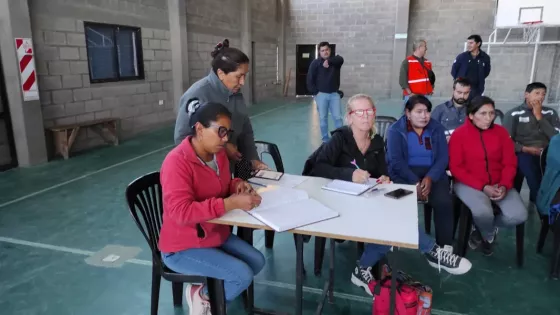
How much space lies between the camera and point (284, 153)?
5.67 meters

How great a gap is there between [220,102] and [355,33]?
11.6 meters

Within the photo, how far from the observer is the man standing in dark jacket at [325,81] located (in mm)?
5742

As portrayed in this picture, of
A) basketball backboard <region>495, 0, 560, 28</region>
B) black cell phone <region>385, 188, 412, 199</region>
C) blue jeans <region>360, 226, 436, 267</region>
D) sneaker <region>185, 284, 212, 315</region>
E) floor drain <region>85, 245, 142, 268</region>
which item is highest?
basketball backboard <region>495, 0, 560, 28</region>

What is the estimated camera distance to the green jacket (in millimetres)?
3266

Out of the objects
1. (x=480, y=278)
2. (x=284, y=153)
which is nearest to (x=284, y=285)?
(x=480, y=278)

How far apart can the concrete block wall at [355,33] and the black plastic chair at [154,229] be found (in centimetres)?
1175

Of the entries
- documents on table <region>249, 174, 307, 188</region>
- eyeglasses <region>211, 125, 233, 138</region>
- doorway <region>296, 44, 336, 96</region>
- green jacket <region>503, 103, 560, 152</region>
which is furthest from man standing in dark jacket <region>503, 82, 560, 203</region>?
doorway <region>296, 44, 336, 96</region>

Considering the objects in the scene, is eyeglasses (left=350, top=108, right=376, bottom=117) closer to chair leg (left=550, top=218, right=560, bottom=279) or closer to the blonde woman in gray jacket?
the blonde woman in gray jacket

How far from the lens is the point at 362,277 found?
2312 mm

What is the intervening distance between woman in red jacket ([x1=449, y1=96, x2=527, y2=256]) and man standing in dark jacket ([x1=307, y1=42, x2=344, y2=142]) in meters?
3.17

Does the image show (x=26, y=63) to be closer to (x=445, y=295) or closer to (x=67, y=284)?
(x=67, y=284)

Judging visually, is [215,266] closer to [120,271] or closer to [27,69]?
[120,271]

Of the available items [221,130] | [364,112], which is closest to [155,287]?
[221,130]

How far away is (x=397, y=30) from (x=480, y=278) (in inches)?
434
